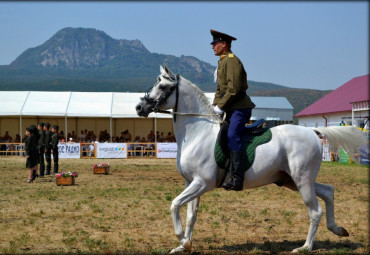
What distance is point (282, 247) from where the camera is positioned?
272 inches

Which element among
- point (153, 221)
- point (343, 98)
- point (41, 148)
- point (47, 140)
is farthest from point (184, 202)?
point (343, 98)

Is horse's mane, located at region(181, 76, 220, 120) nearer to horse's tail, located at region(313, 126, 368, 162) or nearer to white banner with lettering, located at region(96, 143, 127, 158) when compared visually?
horse's tail, located at region(313, 126, 368, 162)

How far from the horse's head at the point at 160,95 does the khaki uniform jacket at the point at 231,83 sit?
700 mm

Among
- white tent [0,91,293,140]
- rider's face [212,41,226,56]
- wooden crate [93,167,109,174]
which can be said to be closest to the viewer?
rider's face [212,41,226,56]

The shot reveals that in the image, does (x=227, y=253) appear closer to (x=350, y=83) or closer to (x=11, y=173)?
(x=11, y=173)

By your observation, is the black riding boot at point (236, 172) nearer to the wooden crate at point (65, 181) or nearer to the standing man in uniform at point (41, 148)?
the wooden crate at point (65, 181)

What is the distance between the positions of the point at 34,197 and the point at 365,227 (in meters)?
8.43

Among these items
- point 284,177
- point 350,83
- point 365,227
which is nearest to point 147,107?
point 284,177

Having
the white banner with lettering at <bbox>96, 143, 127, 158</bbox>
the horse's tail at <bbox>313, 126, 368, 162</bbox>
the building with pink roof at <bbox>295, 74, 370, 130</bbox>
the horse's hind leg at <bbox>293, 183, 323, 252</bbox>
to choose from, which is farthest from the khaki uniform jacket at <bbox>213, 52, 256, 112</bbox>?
the building with pink roof at <bbox>295, 74, 370, 130</bbox>

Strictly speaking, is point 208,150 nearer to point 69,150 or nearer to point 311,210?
point 311,210

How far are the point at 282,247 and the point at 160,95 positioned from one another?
3.00 m

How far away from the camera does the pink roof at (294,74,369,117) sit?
39.7m

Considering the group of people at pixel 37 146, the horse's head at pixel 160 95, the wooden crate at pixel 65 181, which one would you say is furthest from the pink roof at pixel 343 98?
the horse's head at pixel 160 95

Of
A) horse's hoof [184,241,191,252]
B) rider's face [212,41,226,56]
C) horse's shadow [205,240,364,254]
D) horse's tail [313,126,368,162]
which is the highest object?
rider's face [212,41,226,56]
